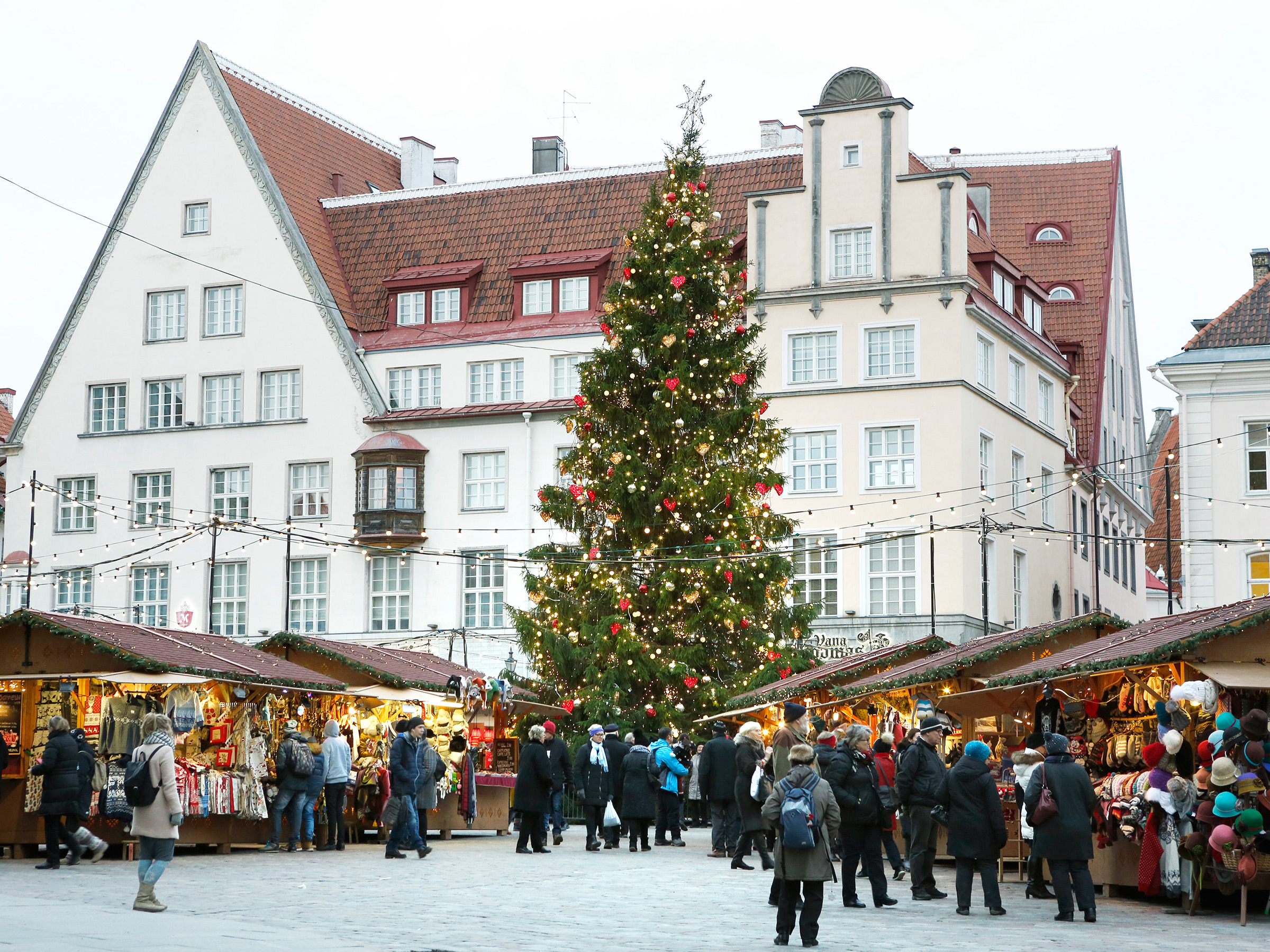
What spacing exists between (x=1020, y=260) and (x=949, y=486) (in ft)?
44.9

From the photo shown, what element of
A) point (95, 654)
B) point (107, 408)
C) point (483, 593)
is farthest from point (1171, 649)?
point (107, 408)

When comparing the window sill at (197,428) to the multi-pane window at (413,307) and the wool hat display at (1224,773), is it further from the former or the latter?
the wool hat display at (1224,773)

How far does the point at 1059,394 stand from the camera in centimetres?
5022

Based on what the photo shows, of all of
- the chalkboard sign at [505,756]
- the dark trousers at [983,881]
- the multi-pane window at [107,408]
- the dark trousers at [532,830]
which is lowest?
the dark trousers at [532,830]

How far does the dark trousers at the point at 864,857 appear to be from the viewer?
49.5 ft

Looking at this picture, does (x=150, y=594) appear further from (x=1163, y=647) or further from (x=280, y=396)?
(x=1163, y=647)

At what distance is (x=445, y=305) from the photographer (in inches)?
1924

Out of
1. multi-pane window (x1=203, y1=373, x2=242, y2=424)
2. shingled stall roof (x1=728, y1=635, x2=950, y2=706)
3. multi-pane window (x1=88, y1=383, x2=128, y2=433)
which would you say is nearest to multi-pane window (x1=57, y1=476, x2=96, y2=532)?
multi-pane window (x1=88, y1=383, x2=128, y2=433)

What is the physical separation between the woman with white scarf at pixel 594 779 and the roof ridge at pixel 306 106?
108 feet

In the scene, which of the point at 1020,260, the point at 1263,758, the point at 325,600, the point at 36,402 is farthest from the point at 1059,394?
the point at 1263,758

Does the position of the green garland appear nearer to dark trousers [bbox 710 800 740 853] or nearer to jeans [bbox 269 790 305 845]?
dark trousers [bbox 710 800 740 853]

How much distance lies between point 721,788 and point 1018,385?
1073 inches

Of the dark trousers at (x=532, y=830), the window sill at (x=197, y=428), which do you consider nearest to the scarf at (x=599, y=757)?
the dark trousers at (x=532, y=830)

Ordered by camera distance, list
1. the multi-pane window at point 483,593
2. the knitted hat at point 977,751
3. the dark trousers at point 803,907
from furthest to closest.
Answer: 1. the multi-pane window at point 483,593
2. the knitted hat at point 977,751
3. the dark trousers at point 803,907
